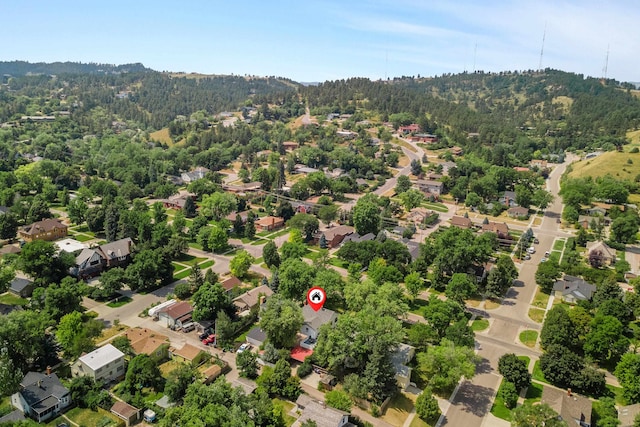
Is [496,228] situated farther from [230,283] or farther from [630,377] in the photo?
[230,283]

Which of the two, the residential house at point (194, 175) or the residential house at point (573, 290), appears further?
the residential house at point (194, 175)

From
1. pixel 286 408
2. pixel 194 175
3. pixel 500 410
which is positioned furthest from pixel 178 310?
pixel 194 175

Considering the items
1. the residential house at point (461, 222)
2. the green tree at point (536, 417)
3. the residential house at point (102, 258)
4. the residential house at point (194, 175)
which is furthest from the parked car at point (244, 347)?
the residential house at point (194, 175)

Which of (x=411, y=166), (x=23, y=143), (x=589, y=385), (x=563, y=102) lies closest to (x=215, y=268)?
(x=589, y=385)

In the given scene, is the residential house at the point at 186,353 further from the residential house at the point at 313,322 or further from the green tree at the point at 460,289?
the green tree at the point at 460,289

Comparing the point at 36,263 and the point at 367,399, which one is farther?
the point at 36,263

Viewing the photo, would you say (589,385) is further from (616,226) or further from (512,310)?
(616,226)
